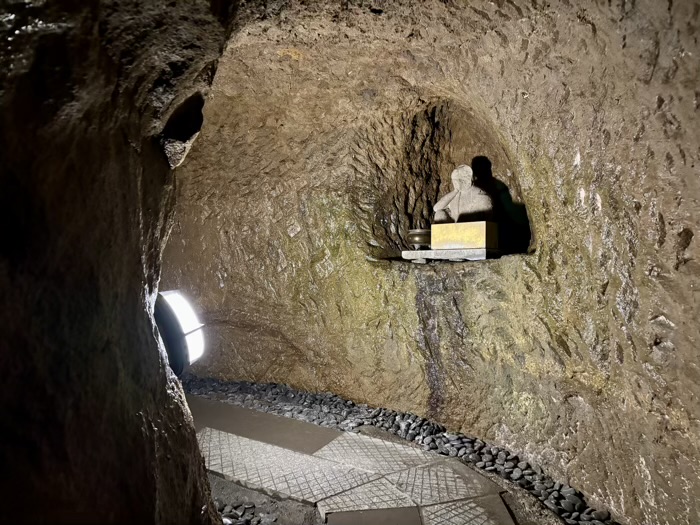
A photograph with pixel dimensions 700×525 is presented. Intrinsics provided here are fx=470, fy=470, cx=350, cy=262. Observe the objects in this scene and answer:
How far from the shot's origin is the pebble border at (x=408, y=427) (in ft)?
8.71

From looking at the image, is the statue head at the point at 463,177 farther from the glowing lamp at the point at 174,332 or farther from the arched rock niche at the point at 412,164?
the glowing lamp at the point at 174,332

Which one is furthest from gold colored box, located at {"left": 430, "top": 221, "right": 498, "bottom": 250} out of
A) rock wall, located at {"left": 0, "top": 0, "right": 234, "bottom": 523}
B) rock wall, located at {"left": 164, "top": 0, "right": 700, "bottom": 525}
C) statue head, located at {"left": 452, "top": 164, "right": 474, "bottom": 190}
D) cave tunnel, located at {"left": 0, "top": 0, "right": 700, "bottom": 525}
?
rock wall, located at {"left": 0, "top": 0, "right": 234, "bottom": 523}

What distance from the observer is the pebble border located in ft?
8.71

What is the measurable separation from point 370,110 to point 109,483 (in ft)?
11.7

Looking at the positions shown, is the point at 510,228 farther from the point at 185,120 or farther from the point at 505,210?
the point at 185,120

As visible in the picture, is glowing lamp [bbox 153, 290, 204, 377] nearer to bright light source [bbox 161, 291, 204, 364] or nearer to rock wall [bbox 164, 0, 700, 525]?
bright light source [bbox 161, 291, 204, 364]

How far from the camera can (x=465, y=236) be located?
12.0 ft

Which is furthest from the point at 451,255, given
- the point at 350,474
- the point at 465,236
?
the point at 350,474

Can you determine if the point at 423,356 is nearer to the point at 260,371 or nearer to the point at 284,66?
the point at 260,371

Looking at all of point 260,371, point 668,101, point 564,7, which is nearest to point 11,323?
point 668,101

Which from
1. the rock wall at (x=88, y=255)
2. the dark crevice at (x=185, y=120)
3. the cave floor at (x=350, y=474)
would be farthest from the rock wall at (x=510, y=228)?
the rock wall at (x=88, y=255)

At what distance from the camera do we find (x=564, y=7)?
2.30 meters

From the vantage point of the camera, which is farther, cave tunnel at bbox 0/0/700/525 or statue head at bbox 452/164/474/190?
statue head at bbox 452/164/474/190

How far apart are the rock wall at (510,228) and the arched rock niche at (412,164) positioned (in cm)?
2
